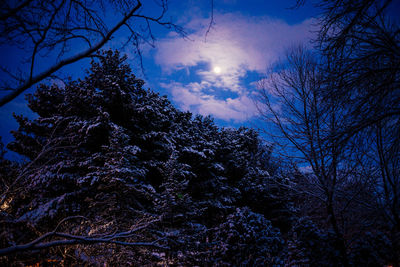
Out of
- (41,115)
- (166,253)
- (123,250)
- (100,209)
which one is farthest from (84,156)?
(166,253)

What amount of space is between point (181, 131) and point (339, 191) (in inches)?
437

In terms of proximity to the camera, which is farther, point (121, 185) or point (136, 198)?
point (136, 198)

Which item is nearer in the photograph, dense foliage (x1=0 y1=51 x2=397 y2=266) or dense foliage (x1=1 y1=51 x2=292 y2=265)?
dense foliage (x1=0 y1=51 x2=397 y2=266)

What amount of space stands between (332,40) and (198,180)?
504 inches

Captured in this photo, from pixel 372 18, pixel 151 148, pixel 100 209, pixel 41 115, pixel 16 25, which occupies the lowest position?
pixel 100 209

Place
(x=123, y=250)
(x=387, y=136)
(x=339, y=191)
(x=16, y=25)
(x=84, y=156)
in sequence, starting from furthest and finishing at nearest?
1. (x=84, y=156)
2. (x=123, y=250)
3. (x=339, y=191)
4. (x=387, y=136)
5. (x=16, y=25)

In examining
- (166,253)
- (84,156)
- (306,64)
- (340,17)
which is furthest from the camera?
(84,156)

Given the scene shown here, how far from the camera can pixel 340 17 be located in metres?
2.32

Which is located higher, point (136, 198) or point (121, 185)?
point (121, 185)

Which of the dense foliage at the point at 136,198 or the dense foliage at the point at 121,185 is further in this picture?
the dense foliage at the point at 121,185

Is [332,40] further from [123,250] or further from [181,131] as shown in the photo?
[181,131]

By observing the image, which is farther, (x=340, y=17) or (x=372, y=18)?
(x=340, y=17)

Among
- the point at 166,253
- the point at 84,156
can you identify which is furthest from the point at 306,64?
the point at 84,156

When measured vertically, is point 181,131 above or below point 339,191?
above
